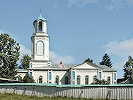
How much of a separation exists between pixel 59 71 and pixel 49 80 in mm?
2918

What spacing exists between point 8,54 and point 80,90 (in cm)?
2695

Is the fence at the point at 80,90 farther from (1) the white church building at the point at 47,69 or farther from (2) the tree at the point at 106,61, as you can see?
(2) the tree at the point at 106,61

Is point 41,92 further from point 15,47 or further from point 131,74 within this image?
point 131,74

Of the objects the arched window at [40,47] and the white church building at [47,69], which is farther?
the arched window at [40,47]

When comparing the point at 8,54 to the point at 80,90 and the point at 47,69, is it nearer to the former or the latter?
the point at 47,69

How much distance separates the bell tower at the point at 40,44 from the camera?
4950 centimetres

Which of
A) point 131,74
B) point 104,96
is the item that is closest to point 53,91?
point 104,96

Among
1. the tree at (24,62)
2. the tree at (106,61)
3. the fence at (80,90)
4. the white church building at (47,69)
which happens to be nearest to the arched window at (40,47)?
the white church building at (47,69)

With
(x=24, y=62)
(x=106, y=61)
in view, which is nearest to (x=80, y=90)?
(x=24, y=62)

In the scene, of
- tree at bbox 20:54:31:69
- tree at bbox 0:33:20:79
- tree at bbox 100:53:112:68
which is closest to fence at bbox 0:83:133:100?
tree at bbox 0:33:20:79

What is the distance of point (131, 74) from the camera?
182 feet

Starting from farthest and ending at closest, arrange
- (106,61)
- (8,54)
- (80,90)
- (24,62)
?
(106,61), (24,62), (8,54), (80,90)

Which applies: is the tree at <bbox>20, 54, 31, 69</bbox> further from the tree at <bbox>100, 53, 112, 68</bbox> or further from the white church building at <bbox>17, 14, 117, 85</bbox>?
the tree at <bbox>100, 53, 112, 68</bbox>

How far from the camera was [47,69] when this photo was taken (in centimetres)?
4956
